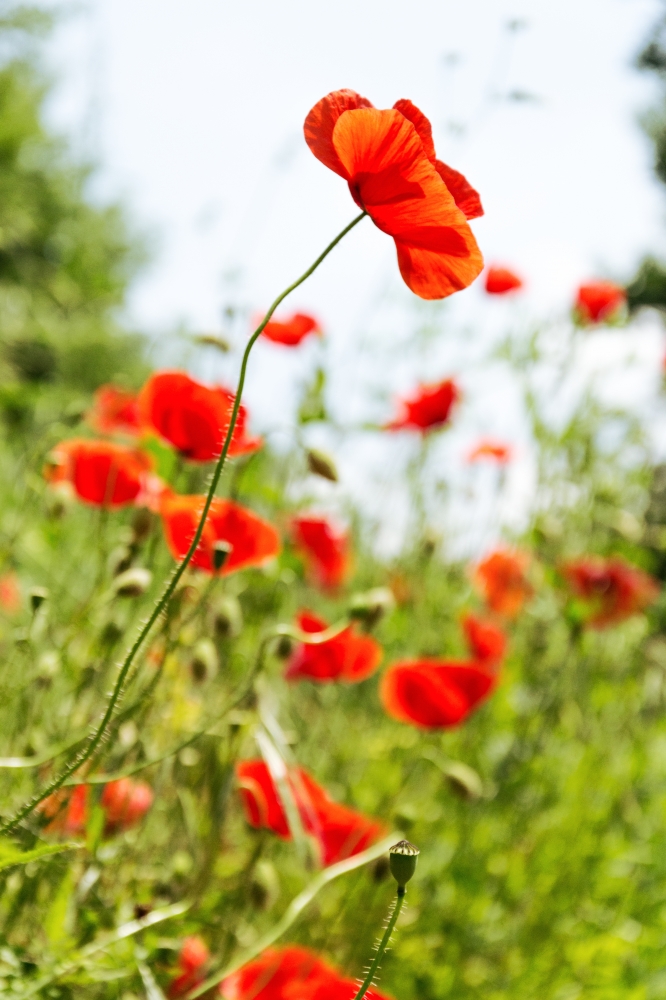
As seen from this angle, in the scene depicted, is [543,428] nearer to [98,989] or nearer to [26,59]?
[98,989]

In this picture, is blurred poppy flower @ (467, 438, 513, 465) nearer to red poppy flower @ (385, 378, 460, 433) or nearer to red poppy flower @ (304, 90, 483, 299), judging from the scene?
red poppy flower @ (385, 378, 460, 433)

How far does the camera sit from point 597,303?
6.16 ft

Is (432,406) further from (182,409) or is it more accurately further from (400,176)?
(400,176)

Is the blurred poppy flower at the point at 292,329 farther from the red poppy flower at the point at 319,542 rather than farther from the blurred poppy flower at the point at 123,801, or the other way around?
the blurred poppy flower at the point at 123,801

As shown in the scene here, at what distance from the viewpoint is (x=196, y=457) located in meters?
1.02

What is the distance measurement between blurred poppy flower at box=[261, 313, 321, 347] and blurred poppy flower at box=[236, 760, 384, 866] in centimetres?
78

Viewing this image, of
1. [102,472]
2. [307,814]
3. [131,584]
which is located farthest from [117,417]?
[307,814]

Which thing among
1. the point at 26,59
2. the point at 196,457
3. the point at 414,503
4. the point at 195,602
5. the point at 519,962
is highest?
the point at 26,59

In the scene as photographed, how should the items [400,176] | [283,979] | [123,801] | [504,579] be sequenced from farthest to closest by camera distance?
1. [504,579]
2. [123,801]
3. [283,979]
4. [400,176]

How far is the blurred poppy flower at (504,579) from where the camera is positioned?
6.04 feet

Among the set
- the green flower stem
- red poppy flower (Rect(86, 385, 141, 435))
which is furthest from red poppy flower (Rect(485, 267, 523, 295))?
the green flower stem

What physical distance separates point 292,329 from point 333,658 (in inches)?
25.4

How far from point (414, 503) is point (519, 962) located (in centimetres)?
94

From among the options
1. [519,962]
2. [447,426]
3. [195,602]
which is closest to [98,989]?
[195,602]
